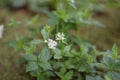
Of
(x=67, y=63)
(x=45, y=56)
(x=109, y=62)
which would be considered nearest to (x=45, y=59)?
(x=45, y=56)

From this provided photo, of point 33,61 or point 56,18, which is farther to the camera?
point 56,18

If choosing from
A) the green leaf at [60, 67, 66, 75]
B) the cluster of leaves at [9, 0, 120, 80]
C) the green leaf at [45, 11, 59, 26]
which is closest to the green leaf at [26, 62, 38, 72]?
the cluster of leaves at [9, 0, 120, 80]

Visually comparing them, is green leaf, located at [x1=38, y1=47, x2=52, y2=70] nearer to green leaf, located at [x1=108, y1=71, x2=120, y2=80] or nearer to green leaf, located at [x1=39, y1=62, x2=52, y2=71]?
green leaf, located at [x1=39, y1=62, x2=52, y2=71]

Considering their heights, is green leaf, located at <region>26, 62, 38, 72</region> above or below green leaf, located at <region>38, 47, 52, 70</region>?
below

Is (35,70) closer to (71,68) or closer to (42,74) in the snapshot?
(42,74)

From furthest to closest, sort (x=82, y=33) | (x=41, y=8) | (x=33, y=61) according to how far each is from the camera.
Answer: (x=41, y=8) < (x=82, y=33) < (x=33, y=61)

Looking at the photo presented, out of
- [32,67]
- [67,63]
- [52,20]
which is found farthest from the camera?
[52,20]

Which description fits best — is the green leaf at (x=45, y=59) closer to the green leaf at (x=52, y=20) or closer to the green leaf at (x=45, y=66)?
the green leaf at (x=45, y=66)

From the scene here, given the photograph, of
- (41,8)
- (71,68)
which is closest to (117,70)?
(71,68)

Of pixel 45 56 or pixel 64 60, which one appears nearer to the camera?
pixel 45 56

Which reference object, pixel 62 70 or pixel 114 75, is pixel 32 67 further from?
pixel 114 75

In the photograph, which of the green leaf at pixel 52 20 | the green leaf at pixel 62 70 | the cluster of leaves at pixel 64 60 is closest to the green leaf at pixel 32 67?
the cluster of leaves at pixel 64 60
